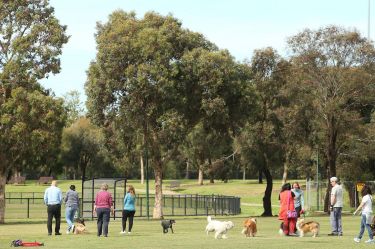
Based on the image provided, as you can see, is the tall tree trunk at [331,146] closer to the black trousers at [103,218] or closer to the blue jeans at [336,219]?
the blue jeans at [336,219]

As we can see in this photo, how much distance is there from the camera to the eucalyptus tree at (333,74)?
1916 inches

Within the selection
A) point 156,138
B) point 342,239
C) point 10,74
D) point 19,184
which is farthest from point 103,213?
point 19,184

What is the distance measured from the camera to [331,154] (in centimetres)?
5103

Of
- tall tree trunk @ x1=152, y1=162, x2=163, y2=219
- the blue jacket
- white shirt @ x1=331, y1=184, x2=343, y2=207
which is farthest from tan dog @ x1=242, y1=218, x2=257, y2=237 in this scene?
tall tree trunk @ x1=152, y1=162, x2=163, y2=219

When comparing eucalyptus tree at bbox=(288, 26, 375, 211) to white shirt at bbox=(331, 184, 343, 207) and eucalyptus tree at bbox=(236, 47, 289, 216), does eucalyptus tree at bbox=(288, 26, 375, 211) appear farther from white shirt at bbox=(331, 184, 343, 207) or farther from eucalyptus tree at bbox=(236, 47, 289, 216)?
white shirt at bbox=(331, 184, 343, 207)

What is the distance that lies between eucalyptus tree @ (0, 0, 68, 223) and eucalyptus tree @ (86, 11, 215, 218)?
11.0 ft

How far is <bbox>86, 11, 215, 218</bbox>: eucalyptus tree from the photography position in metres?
43.4

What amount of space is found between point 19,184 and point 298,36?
61.7m

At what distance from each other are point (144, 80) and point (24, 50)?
6.86 meters

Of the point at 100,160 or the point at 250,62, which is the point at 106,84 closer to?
the point at 250,62

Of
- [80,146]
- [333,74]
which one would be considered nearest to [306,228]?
[333,74]

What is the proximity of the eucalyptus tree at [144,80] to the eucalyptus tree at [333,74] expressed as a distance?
22.4 ft

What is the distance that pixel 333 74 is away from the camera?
49.2m

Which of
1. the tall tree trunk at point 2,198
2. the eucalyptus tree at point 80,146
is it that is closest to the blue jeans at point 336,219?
the tall tree trunk at point 2,198
